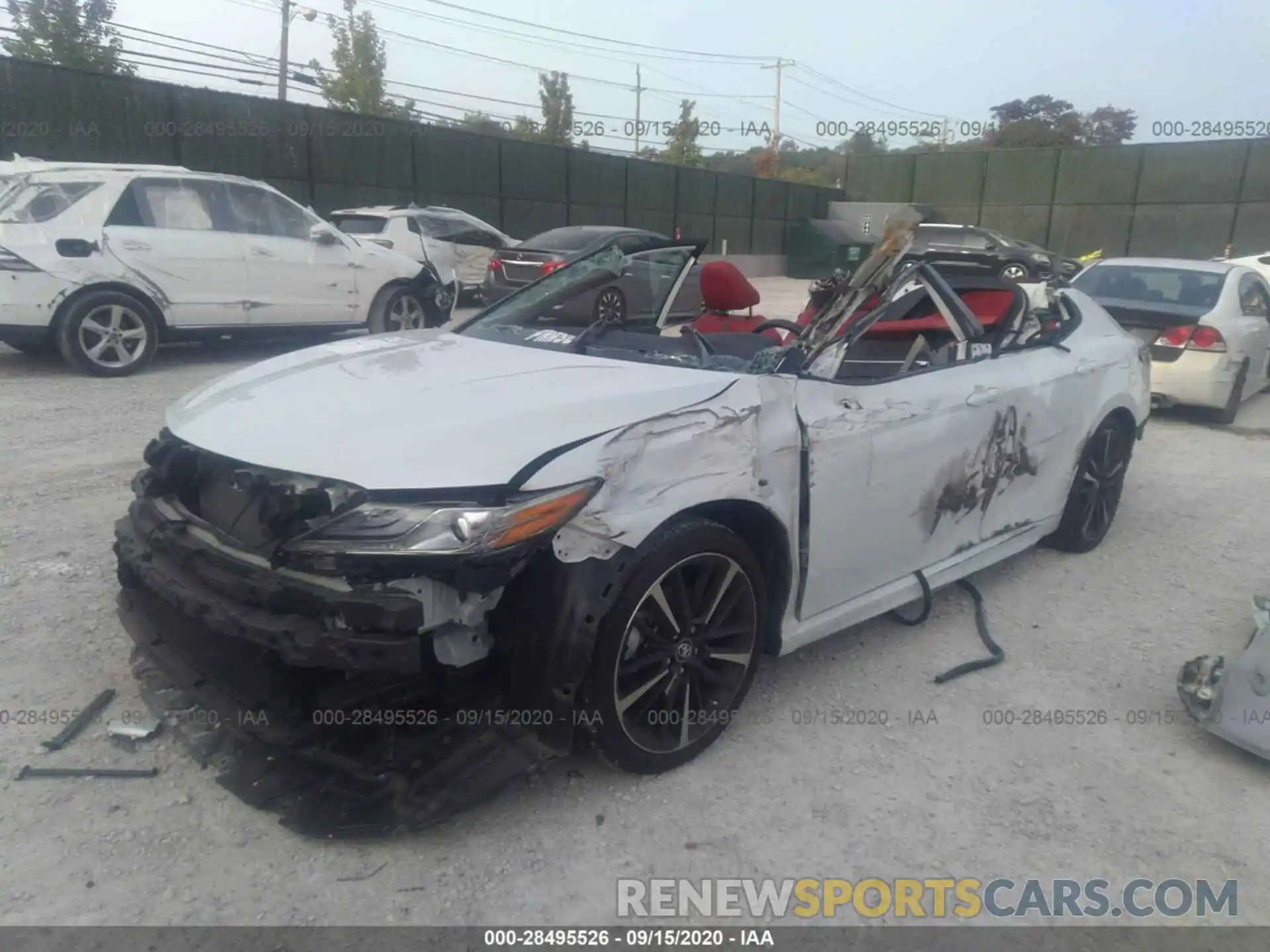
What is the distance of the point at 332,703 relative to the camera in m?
2.48

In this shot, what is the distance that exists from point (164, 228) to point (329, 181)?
9537 millimetres

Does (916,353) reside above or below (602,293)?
below

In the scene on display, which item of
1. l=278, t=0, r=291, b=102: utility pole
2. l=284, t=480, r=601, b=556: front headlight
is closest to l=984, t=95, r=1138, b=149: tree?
l=278, t=0, r=291, b=102: utility pole

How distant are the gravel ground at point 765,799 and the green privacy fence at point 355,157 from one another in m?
11.6

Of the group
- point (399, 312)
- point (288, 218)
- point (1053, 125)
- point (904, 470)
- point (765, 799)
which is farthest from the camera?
point (1053, 125)

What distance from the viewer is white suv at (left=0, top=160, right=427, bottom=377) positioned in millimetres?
7695

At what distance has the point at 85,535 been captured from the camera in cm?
448

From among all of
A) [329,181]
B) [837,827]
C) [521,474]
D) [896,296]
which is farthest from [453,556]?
[329,181]

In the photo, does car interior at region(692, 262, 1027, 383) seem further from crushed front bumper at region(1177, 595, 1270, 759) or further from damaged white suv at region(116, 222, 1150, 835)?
crushed front bumper at region(1177, 595, 1270, 759)

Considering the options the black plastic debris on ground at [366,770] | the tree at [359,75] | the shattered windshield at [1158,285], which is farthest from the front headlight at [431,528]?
the tree at [359,75]

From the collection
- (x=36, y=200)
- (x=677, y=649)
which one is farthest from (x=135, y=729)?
(x=36, y=200)

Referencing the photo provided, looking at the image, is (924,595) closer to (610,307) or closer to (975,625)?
(975,625)

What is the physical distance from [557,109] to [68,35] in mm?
22891

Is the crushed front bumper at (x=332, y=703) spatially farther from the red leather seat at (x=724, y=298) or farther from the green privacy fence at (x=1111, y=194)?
the green privacy fence at (x=1111, y=194)
